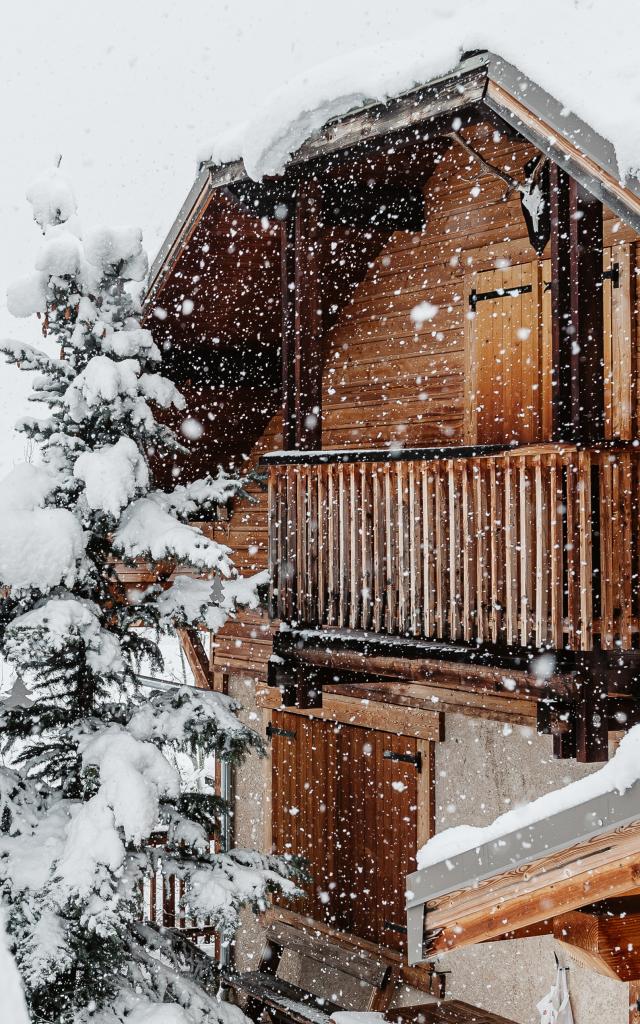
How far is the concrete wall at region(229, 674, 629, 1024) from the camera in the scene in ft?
27.0

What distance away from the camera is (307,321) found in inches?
343

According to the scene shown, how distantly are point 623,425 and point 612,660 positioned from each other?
2.33m

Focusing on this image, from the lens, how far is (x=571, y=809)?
371 centimetres

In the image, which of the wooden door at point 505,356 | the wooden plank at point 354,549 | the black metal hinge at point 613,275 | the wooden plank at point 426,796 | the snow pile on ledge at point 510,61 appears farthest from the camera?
the wooden plank at point 426,796

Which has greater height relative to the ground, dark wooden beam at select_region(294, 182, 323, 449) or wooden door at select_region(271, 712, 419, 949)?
dark wooden beam at select_region(294, 182, 323, 449)

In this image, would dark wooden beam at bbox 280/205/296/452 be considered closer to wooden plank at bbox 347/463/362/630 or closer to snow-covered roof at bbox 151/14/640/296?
snow-covered roof at bbox 151/14/640/296

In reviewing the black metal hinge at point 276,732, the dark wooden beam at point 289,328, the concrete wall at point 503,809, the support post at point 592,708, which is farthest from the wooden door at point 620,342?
the black metal hinge at point 276,732

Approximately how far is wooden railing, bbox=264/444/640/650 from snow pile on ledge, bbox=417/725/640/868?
7.82 ft

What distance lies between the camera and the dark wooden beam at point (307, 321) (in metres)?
8.66

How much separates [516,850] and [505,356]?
611cm

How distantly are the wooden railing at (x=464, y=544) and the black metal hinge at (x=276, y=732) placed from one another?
3.63 metres

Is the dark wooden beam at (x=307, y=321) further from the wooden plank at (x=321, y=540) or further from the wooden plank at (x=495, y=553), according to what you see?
the wooden plank at (x=495, y=553)

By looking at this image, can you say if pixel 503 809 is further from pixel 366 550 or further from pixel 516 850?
pixel 516 850

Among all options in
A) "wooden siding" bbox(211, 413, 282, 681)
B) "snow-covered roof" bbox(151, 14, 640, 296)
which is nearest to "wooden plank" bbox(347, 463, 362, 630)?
"snow-covered roof" bbox(151, 14, 640, 296)
